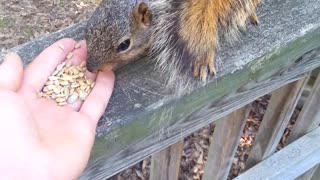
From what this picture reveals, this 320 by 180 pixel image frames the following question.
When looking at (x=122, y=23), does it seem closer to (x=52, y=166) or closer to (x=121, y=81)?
(x=121, y=81)

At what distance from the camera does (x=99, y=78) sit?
875mm

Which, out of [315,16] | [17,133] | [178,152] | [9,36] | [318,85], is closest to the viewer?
[17,133]

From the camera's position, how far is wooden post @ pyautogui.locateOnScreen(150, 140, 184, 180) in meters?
1.29

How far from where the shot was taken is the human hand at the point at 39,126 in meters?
0.77

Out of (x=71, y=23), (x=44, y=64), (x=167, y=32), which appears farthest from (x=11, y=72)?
(x=71, y=23)

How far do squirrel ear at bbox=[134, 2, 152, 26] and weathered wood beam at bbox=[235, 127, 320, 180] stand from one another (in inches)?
27.9

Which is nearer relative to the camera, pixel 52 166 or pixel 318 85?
pixel 52 166

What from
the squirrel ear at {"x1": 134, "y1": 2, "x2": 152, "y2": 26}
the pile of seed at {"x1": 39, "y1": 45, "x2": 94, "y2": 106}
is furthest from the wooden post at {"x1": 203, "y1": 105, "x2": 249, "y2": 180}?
the pile of seed at {"x1": 39, "y1": 45, "x2": 94, "y2": 106}

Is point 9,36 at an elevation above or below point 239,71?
below

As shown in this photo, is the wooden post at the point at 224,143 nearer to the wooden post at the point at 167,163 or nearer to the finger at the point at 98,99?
the wooden post at the point at 167,163

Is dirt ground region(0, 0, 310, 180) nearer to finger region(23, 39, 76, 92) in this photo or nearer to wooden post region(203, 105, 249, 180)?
wooden post region(203, 105, 249, 180)

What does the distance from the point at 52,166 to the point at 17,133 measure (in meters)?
0.07

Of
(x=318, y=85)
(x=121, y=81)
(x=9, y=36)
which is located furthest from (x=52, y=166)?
(x=9, y=36)

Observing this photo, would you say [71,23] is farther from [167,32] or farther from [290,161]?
[167,32]
